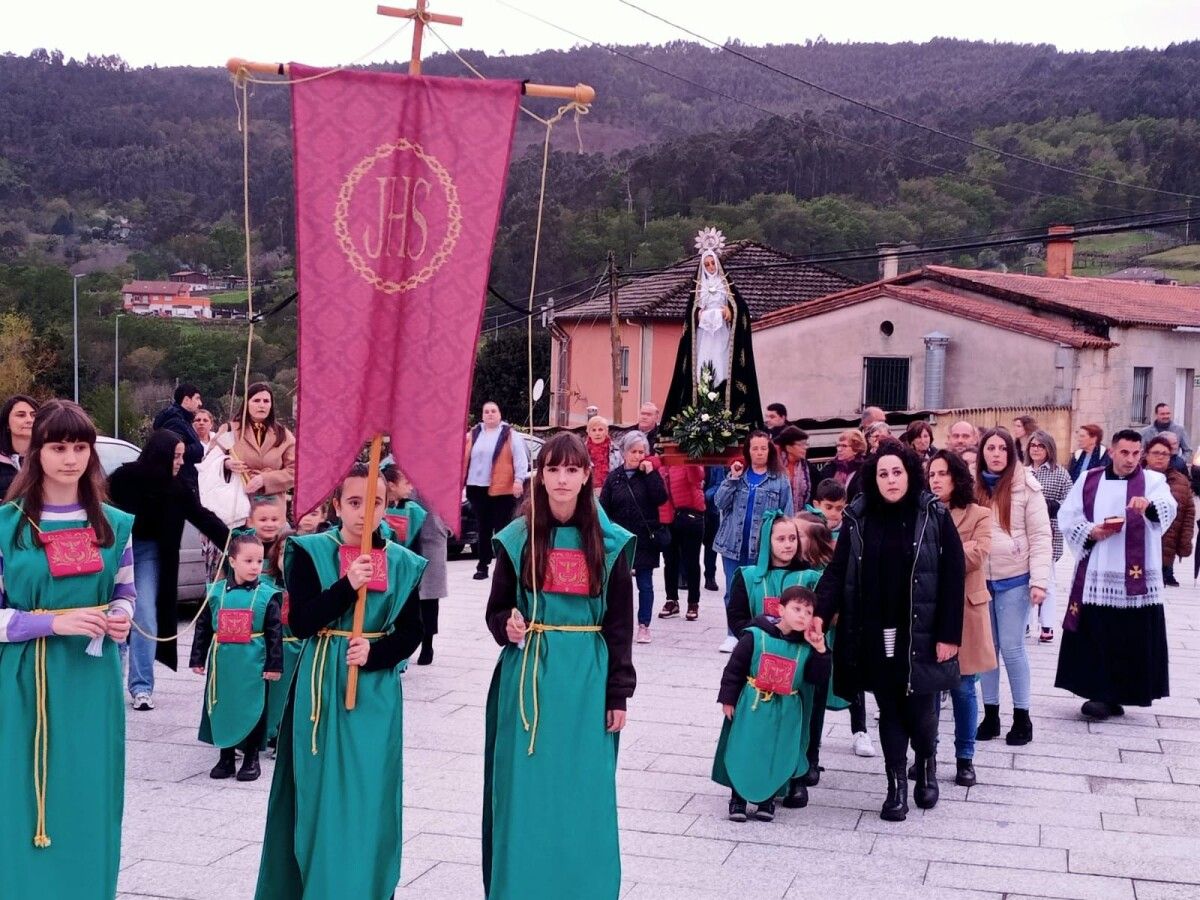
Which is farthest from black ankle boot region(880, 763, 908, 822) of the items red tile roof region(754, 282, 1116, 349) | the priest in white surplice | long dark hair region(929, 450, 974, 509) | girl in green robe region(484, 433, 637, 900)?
red tile roof region(754, 282, 1116, 349)

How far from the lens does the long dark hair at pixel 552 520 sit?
198 inches

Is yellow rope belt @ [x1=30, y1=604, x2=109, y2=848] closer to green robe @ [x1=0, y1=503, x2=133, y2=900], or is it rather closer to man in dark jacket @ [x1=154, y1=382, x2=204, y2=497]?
green robe @ [x1=0, y1=503, x2=133, y2=900]

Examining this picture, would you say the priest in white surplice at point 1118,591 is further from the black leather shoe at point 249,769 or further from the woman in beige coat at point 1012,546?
the black leather shoe at point 249,769

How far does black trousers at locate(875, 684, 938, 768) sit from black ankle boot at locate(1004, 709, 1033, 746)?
159 cm

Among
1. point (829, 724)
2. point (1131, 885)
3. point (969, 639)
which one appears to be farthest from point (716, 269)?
point (1131, 885)

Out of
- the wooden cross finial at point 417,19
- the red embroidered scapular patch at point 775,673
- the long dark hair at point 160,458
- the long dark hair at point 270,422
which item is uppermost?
the wooden cross finial at point 417,19

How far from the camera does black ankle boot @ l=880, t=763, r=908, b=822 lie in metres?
6.79

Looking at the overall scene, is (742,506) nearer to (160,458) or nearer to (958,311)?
(160,458)

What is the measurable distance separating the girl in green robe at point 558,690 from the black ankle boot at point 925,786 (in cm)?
249

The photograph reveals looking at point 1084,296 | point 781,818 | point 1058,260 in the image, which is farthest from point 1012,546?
point 1058,260

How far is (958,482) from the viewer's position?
743cm

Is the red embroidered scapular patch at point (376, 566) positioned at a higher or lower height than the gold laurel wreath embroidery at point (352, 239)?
lower

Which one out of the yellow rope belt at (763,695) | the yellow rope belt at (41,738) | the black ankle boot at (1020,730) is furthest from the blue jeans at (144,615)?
the black ankle boot at (1020,730)

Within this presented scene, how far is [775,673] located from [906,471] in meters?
1.17
